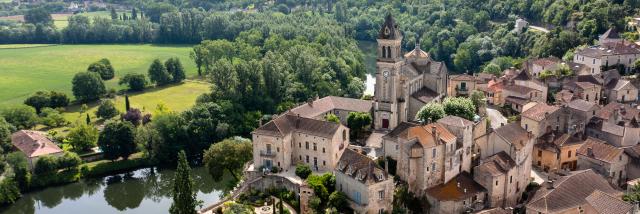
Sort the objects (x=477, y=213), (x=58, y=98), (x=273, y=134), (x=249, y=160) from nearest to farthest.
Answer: (x=477, y=213) < (x=273, y=134) < (x=249, y=160) < (x=58, y=98)

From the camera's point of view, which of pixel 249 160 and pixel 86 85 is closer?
pixel 249 160

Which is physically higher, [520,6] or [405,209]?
[520,6]

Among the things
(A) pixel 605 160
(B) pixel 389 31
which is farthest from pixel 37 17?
(A) pixel 605 160

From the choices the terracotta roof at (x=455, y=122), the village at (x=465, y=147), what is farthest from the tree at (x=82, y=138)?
the terracotta roof at (x=455, y=122)

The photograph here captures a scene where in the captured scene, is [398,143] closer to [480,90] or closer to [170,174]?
[480,90]

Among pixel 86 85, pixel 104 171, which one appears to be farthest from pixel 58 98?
pixel 104 171

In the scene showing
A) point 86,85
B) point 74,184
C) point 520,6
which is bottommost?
point 74,184

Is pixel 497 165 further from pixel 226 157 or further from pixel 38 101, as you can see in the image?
pixel 38 101

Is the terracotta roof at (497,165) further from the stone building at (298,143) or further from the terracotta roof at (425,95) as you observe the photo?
the terracotta roof at (425,95)
